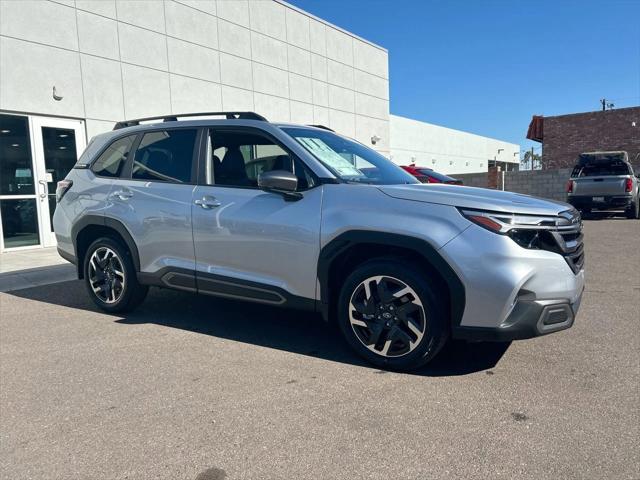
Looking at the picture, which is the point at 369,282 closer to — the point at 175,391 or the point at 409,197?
the point at 409,197

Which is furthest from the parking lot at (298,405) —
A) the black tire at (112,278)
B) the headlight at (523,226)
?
the headlight at (523,226)

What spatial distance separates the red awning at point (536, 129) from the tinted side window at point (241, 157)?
30178mm

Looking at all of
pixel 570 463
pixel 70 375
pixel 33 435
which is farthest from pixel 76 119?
pixel 570 463

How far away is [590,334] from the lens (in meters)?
4.23

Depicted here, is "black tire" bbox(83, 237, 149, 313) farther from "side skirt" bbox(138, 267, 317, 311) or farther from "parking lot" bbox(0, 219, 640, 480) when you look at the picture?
"parking lot" bbox(0, 219, 640, 480)

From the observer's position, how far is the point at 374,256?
3.58 m

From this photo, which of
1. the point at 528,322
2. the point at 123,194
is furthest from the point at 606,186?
the point at 123,194

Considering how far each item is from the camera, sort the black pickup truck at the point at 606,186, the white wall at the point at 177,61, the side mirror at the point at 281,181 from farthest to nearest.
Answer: the black pickup truck at the point at 606,186
the white wall at the point at 177,61
the side mirror at the point at 281,181

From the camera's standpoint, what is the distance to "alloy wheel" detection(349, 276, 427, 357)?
3.32m

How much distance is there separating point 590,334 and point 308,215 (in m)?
2.64

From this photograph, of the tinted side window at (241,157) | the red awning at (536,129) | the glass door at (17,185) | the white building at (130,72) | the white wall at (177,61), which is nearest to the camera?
the tinted side window at (241,157)

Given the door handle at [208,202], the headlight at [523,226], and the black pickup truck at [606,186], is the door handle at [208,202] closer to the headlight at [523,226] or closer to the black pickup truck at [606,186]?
the headlight at [523,226]

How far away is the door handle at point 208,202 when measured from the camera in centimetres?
414

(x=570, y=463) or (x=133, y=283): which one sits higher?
(x=133, y=283)
